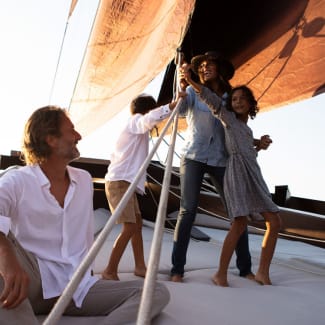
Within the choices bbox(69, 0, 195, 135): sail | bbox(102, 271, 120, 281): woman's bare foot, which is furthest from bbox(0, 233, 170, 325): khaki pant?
bbox(69, 0, 195, 135): sail

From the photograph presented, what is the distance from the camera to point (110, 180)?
1.43m

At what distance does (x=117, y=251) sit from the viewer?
4.41 ft

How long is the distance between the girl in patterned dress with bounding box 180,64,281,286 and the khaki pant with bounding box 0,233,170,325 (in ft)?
1.56

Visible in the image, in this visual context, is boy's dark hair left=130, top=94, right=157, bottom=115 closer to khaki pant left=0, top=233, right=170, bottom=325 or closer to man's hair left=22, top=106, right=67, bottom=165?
man's hair left=22, top=106, right=67, bottom=165

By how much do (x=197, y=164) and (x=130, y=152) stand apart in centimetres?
23

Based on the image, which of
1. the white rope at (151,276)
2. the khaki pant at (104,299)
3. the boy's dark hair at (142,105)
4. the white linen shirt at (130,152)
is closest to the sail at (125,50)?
the boy's dark hair at (142,105)

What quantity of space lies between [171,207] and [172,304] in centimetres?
217

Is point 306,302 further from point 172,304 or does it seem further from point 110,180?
point 110,180

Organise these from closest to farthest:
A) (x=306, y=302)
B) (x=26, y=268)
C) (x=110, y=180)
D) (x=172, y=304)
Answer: (x=26, y=268) < (x=172, y=304) < (x=306, y=302) < (x=110, y=180)

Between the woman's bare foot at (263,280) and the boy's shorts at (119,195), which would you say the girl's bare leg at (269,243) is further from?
the boy's shorts at (119,195)

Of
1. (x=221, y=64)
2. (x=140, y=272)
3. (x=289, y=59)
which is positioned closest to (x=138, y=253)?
(x=140, y=272)

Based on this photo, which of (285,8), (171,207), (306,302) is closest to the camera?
(306,302)

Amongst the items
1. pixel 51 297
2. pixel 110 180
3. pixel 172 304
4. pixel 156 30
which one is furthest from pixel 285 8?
pixel 51 297

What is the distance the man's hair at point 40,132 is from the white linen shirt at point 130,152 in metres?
0.47
